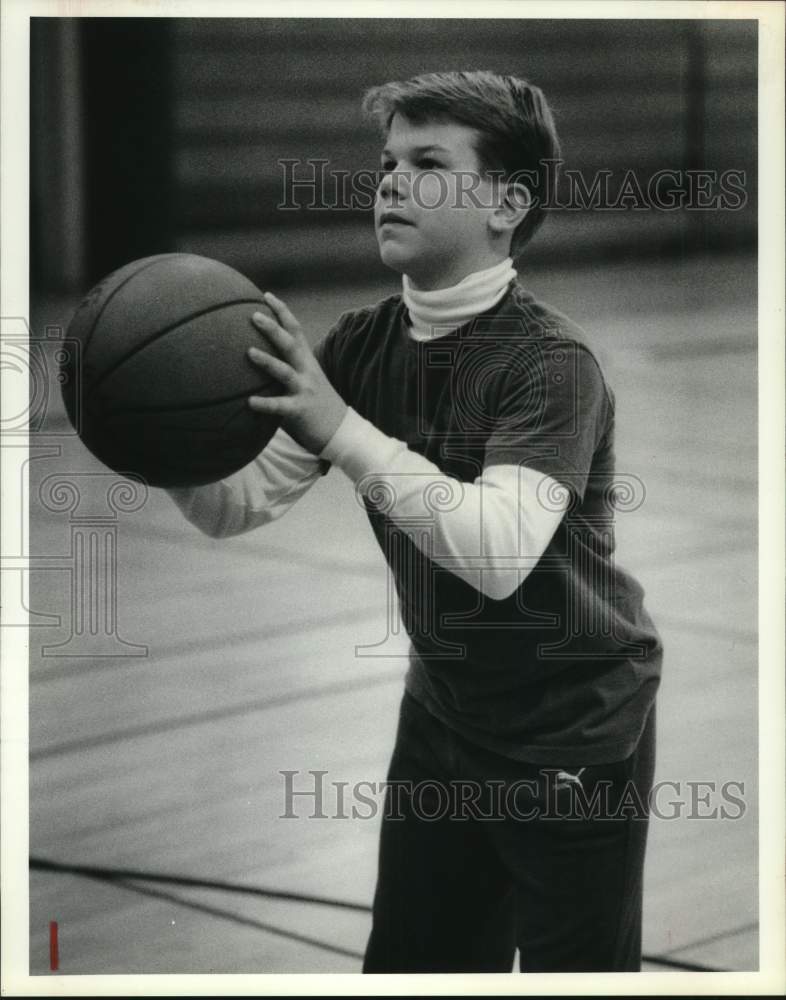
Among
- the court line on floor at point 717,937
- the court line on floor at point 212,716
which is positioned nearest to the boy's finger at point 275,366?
the court line on floor at point 212,716

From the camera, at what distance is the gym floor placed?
338 centimetres

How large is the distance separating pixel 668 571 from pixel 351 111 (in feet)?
3.93

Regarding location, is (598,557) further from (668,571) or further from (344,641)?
(344,641)

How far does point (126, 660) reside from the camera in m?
3.42

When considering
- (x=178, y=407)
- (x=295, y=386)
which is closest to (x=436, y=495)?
(x=295, y=386)

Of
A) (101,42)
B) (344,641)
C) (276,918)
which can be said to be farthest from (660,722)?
(101,42)

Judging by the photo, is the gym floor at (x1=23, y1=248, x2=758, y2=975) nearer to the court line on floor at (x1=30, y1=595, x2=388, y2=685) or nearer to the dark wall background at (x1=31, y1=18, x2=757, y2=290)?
the court line on floor at (x1=30, y1=595, x2=388, y2=685)

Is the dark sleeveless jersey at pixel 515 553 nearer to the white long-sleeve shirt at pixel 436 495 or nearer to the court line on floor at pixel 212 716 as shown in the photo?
the white long-sleeve shirt at pixel 436 495

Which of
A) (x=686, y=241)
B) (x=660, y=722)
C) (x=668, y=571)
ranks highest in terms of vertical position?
(x=686, y=241)

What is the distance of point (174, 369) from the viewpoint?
2.93 metres

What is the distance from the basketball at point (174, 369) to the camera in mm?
2939

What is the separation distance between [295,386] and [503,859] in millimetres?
1117

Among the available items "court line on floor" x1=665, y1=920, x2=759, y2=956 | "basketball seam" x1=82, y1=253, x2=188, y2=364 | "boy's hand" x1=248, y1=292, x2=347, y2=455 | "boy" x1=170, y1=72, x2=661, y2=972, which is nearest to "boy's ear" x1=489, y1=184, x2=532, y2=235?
"boy" x1=170, y1=72, x2=661, y2=972

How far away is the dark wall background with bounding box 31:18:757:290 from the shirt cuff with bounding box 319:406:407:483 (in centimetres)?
35
